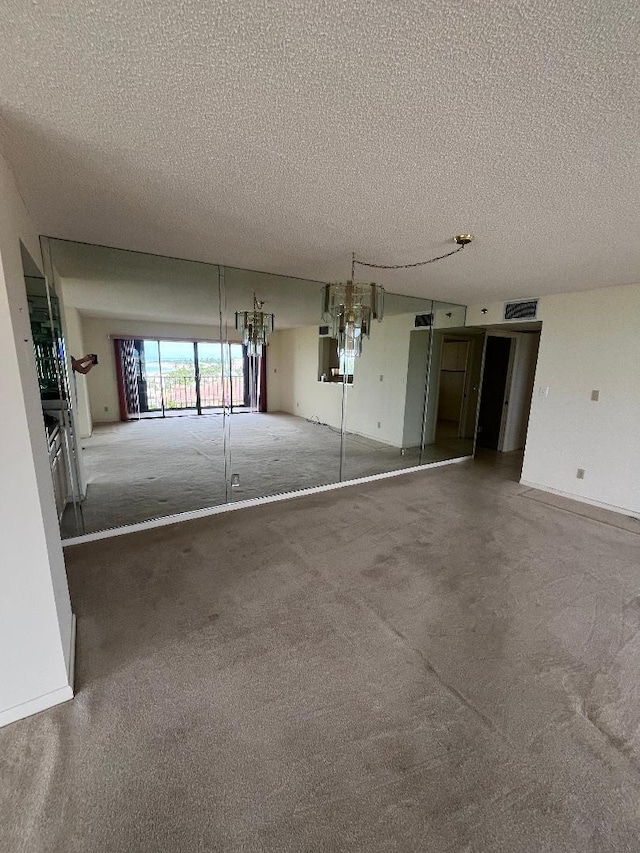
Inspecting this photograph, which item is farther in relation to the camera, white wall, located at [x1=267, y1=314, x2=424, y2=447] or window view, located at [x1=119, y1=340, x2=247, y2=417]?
white wall, located at [x1=267, y1=314, x2=424, y2=447]

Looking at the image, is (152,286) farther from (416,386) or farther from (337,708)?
(416,386)

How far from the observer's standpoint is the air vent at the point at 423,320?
5285mm

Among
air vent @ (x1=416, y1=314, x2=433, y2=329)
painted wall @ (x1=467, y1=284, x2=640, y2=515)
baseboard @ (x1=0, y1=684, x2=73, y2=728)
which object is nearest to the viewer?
baseboard @ (x1=0, y1=684, x2=73, y2=728)

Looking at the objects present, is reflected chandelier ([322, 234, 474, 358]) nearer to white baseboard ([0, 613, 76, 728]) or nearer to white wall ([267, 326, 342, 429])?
white wall ([267, 326, 342, 429])

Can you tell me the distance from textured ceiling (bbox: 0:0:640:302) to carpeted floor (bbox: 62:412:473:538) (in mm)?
2138

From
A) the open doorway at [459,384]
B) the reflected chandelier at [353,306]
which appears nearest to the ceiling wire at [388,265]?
the reflected chandelier at [353,306]

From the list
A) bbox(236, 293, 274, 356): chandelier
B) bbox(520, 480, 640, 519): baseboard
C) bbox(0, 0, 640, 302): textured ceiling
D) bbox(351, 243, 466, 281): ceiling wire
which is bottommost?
bbox(520, 480, 640, 519): baseboard

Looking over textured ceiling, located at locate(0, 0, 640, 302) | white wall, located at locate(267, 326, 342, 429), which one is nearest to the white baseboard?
textured ceiling, located at locate(0, 0, 640, 302)

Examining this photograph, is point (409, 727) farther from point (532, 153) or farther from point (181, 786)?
point (532, 153)

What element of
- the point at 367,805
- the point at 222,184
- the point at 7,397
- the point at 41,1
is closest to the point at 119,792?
the point at 367,805

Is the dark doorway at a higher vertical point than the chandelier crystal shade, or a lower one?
lower

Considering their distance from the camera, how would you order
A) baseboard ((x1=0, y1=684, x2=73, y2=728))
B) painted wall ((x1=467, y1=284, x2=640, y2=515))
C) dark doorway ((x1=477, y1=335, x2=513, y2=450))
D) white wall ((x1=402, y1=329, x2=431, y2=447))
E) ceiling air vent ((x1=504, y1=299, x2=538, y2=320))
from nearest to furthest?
baseboard ((x1=0, y1=684, x2=73, y2=728)), painted wall ((x1=467, y1=284, x2=640, y2=515)), ceiling air vent ((x1=504, y1=299, x2=538, y2=320)), white wall ((x1=402, y1=329, x2=431, y2=447)), dark doorway ((x1=477, y1=335, x2=513, y2=450))

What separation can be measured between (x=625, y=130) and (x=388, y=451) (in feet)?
14.4

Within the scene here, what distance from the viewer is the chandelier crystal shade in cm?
284
